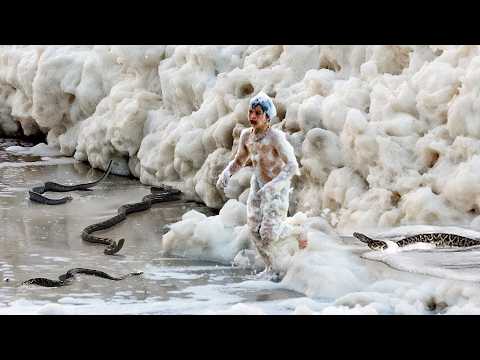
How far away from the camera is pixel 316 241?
8469 mm

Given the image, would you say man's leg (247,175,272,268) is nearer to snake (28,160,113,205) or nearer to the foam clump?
the foam clump

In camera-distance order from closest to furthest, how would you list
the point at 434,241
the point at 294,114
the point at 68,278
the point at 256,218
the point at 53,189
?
the point at 434,241
the point at 256,218
the point at 68,278
the point at 294,114
the point at 53,189

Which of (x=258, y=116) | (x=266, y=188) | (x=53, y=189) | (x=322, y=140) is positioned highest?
(x=258, y=116)

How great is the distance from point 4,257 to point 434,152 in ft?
13.4

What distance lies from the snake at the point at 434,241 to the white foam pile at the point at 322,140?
0.31 meters

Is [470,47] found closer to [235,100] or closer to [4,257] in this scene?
[235,100]

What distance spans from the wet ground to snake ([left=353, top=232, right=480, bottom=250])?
0.95m

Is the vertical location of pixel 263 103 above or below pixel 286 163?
above

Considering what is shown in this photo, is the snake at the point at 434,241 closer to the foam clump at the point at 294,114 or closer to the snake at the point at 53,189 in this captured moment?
the foam clump at the point at 294,114

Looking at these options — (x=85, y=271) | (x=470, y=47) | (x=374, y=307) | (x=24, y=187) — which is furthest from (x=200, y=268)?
(x=24, y=187)

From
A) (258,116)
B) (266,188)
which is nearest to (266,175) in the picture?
(266,188)

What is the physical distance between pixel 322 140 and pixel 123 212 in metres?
2.52

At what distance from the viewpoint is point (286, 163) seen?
27.2ft

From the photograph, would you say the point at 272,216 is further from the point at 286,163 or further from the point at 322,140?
the point at 322,140
